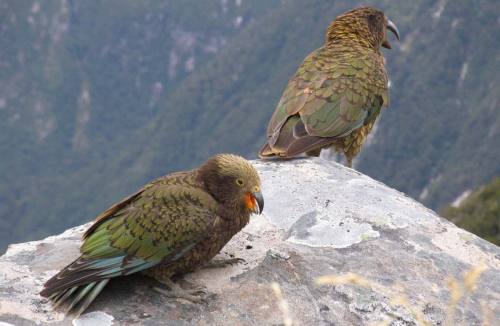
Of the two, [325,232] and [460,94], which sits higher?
[325,232]

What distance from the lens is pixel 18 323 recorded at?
571 cm

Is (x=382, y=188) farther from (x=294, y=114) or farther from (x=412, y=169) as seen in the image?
(x=412, y=169)

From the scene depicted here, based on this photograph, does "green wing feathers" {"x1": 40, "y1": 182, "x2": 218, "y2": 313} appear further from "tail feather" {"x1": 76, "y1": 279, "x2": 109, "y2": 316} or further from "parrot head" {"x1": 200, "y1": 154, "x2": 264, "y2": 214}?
"parrot head" {"x1": 200, "y1": 154, "x2": 264, "y2": 214}

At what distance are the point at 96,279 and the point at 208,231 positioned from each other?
0.84m

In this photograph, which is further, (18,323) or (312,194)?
(312,194)

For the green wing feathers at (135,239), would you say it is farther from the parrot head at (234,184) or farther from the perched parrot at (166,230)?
the parrot head at (234,184)

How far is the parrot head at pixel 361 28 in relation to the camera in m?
10.6

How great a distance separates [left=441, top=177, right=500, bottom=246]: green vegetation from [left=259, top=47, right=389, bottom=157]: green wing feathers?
1333 inches

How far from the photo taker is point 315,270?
648cm

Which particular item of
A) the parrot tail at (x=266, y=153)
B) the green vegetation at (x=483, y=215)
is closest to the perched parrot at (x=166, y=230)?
the parrot tail at (x=266, y=153)

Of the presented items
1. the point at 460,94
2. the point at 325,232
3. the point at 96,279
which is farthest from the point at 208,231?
the point at 460,94

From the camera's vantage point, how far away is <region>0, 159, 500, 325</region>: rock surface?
594 centimetres

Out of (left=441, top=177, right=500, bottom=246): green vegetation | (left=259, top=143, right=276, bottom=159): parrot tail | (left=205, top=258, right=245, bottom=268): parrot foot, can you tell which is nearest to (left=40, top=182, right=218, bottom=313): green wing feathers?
(left=205, top=258, right=245, bottom=268): parrot foot

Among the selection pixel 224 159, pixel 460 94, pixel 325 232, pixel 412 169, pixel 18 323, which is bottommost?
pixel 412 169
